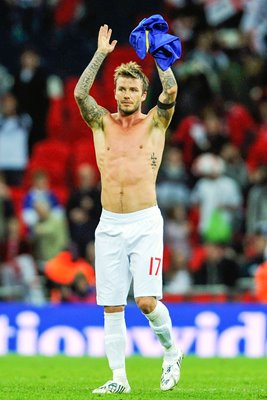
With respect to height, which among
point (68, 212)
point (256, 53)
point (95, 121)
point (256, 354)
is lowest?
point (256, 354)

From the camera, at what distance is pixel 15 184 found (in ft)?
68.2

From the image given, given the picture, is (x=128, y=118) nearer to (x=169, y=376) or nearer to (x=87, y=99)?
(x=87, y=99)

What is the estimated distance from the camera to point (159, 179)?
786 inches

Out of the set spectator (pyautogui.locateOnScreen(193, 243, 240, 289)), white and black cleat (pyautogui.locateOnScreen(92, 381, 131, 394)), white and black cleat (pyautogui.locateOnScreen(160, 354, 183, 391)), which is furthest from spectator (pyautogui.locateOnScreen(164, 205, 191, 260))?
white and black cleat (pyautogui.locateOnScreen(92, 381, 131, 394))

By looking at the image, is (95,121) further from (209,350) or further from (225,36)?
(225,36)

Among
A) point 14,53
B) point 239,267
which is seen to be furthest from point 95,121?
point 14,53

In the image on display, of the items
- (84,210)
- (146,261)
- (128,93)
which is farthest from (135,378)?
(84,210)

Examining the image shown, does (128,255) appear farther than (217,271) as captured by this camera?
No

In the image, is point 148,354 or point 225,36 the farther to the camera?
point 225,36

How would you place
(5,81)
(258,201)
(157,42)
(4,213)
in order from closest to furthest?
(157,42) < (4,213) < (258,201) < (5,81)

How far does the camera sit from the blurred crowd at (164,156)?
18.8 meters

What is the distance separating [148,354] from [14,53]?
7887 mm

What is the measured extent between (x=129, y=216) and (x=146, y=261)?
41 cm

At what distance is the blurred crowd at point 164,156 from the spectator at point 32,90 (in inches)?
0.9
